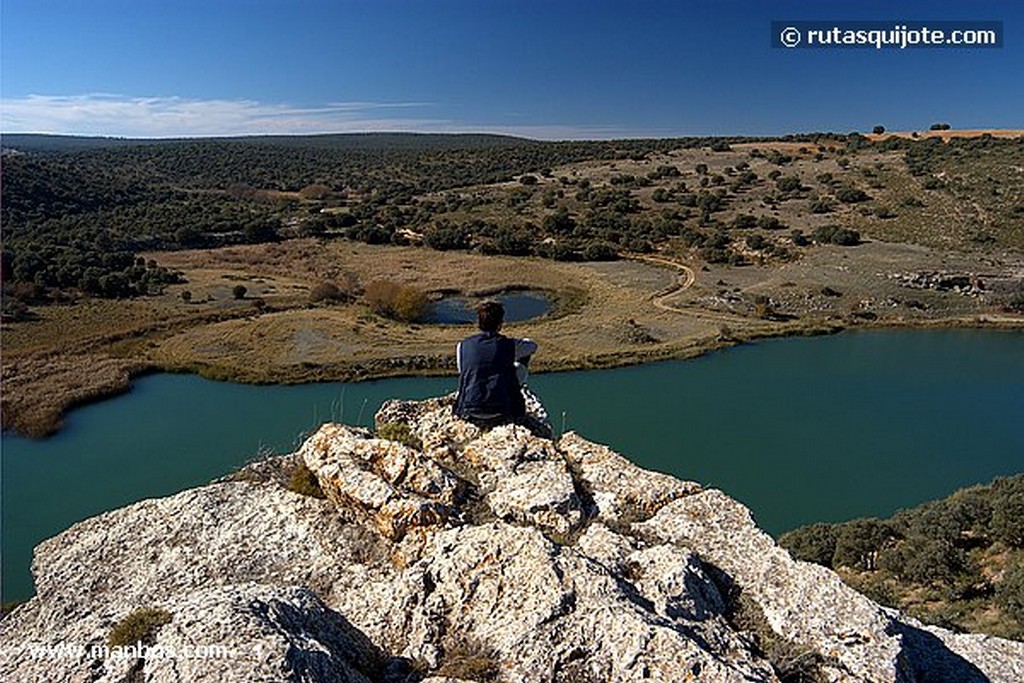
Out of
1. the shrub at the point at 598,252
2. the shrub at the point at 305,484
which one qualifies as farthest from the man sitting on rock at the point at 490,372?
the shrub at the point at 598,252

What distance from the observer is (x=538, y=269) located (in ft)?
194

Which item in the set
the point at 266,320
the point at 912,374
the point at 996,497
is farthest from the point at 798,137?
the point at 996,497

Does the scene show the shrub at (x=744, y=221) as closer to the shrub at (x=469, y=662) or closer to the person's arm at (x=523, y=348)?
the person's arm at (x=523, y=348)

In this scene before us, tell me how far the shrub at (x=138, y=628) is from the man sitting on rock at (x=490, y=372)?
419 centimetres

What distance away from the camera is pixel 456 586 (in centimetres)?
571

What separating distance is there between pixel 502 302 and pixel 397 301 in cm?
753

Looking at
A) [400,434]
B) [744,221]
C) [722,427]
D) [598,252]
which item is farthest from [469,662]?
[744,221]

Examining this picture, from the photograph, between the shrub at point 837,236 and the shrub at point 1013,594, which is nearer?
the shrub at point 1013,594

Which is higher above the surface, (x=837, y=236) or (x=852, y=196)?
(x=852, y=196)

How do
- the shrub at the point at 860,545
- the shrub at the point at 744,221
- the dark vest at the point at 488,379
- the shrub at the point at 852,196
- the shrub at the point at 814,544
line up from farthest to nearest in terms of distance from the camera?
the shrub at the point at 852,196
the shrub at the point at 744,221
the shrub at the point at 814,544
the shrub at the point at 860,545
the dark vest at the point at 488,379

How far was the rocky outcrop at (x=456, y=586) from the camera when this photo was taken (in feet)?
16.1

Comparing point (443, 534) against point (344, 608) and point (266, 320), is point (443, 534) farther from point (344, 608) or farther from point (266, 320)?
point (266, 320)

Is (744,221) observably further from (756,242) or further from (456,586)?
(456,586)

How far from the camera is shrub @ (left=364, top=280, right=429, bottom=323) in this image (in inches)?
1887
